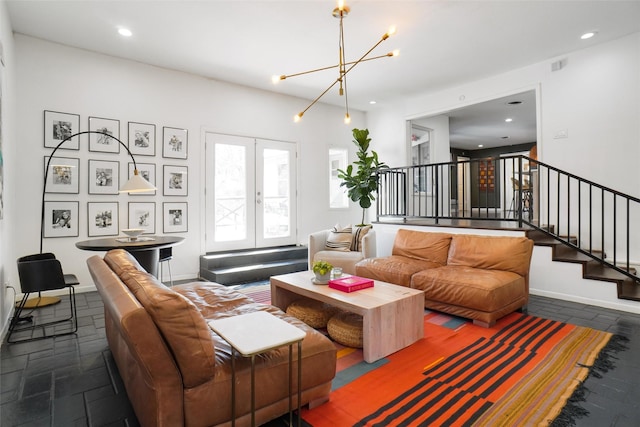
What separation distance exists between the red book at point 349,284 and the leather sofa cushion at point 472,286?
0.80 metres

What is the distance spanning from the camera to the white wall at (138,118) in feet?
13.6

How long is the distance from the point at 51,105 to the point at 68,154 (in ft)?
2.09

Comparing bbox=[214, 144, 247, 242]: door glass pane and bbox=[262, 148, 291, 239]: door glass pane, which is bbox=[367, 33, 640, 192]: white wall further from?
→ bbox=[214, 144, 247, 242]: door glass pane

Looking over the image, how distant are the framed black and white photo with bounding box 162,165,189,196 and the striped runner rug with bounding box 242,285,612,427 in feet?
12.3

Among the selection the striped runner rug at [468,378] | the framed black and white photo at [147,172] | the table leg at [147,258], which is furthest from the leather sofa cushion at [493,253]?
the framed black and white photo at [147,172]

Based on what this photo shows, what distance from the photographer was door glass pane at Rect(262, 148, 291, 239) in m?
6.22

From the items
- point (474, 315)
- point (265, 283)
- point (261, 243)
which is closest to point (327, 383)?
point (474, 315)

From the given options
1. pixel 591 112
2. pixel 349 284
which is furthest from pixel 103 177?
pixel 591 112

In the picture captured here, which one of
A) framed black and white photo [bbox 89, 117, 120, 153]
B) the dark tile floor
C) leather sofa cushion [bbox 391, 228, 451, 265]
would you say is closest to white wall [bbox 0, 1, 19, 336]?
the dark tile floor

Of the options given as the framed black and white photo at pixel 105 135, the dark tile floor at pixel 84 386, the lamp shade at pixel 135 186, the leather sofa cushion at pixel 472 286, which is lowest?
the dark tile floor at pixel 84 386

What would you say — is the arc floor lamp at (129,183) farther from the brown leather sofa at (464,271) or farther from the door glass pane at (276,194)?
the brown leather sofa at (464,271)

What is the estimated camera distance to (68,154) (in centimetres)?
439

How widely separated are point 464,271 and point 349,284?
1.45 metres

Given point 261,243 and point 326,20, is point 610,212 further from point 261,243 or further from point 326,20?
point 261,243
